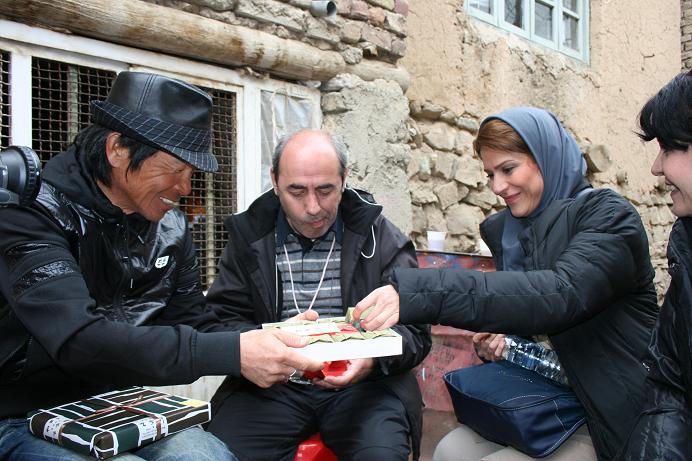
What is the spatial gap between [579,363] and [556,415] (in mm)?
186

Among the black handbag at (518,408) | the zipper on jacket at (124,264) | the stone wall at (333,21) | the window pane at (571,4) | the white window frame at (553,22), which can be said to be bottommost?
the black handbag at (518,408)

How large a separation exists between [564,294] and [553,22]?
5222 millimetres

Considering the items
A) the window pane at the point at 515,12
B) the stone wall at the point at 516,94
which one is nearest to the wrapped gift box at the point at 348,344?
the stone wall at the point at 516,94

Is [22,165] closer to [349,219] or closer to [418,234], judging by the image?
[349,219]

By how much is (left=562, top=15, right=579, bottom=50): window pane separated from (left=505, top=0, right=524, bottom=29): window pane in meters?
0.72

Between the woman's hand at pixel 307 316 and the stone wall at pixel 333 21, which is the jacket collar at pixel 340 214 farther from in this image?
the stone wall at pixel 333 21

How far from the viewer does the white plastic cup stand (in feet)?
15.8

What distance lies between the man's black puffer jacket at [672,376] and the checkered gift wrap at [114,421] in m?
1.30

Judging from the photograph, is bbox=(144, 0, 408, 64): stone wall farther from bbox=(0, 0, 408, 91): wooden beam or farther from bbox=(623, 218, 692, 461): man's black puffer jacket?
bbox=(623, 218, 692, 461): man's black puffer jacket

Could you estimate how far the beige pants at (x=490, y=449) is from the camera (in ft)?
7.07

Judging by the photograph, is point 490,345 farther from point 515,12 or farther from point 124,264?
point 515,12

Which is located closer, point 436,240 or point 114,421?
point 114,421

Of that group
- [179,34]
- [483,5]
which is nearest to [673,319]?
[179,34]

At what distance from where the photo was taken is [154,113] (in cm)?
219
